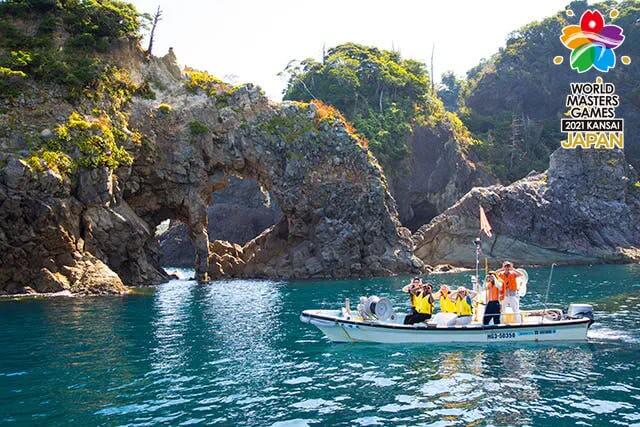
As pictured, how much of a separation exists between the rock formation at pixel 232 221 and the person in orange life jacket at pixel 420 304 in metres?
67.9

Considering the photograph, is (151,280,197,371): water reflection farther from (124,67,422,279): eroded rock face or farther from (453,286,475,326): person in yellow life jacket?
(124,67,422,279): eroded rock face

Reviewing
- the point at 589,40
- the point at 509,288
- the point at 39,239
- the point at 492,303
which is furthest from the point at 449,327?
the point at 589,40

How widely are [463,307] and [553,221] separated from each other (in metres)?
52.5

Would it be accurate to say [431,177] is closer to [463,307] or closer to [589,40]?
[589,40]

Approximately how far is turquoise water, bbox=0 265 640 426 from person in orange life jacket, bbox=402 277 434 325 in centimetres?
159

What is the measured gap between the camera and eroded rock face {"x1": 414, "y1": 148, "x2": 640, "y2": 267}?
68.3 meters

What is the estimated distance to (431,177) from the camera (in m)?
82.2

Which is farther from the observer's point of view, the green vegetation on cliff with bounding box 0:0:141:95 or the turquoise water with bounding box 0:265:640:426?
the green vegetation on cliff with bounding box 0:0:141:95

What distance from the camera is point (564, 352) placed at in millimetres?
20719

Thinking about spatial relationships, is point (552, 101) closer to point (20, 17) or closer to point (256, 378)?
point (20, 17)

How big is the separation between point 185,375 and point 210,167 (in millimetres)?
38603

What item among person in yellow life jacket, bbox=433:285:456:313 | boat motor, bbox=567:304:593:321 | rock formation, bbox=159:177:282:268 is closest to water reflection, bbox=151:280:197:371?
person in yellow life jacket, bbox=433:285:456:313

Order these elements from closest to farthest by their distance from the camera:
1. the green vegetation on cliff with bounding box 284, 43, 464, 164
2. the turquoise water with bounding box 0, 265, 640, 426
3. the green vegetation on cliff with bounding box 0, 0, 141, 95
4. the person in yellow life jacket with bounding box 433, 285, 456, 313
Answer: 1. the turquoise water with bounding box 0, 265, 640, 426
2. the person in yellow life jacket with bounding box 433, 285, 456, 313
3. the green vegetation on cliff with bounding box 0, 0, 141, 95
4. the green vegetation on cliff with bounding box 284, 43, 464, 164

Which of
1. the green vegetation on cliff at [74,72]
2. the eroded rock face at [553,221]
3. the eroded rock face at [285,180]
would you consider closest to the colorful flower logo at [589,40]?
the eroded rock face at [553,221]
